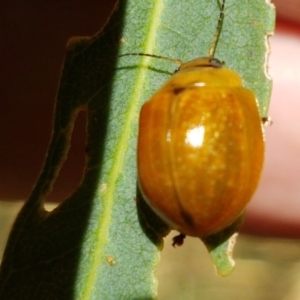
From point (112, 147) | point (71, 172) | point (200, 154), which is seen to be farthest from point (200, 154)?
point (71, 172)

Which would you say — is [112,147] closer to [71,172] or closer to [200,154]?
[200,154]

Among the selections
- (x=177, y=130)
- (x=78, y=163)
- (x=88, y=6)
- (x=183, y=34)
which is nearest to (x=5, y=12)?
(x=88, y=6)

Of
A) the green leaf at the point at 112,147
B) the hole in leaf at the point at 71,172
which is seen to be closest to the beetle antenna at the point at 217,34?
the green leaf at the point at 112,147

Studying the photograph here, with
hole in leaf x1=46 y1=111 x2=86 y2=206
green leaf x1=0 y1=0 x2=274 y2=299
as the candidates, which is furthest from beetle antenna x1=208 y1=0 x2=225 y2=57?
hole in leaf x1=46 y1=111 x2=86 y2=206

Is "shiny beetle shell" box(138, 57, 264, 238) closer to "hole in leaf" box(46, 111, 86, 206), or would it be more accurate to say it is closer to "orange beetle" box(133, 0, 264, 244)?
"orange beetle" box(133, 0, 264, 244)

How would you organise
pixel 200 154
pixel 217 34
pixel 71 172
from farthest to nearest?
pixel 71 172, pixel 217 34, pixel 200 154

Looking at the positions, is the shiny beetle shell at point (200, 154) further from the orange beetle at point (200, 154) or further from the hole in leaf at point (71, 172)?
the hole in leaf at point (71, 172)
